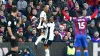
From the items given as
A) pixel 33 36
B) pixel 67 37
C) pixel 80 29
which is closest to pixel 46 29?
pixel 33 36

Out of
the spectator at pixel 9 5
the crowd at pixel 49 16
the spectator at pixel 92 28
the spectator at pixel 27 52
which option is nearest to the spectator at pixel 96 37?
the crowd at pixel 49 16

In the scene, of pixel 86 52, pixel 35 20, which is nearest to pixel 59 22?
pixel 35 20

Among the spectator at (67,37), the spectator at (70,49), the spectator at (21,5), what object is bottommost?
the spectator at (70,49)

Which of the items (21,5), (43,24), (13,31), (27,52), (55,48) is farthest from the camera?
(21,5)

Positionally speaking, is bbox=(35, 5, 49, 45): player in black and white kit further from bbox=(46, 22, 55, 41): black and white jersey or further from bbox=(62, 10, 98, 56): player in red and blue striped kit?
bbox=(62, 10, 98, 56): player in red and blue striped kit

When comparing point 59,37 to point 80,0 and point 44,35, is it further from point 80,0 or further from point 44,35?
point 80,0

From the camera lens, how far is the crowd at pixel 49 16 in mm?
Answer: 17172

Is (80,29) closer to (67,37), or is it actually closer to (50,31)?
(67,37)

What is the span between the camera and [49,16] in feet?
56.6

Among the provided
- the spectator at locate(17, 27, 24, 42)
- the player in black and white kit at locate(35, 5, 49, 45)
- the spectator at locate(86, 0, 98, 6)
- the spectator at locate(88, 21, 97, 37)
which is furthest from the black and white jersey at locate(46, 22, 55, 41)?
the spectator at locate(86, 0, 98, 6)

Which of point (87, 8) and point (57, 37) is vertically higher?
point (87, 8)

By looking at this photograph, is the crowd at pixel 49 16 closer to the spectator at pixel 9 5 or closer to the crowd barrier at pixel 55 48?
the spectator at pixel 9 5

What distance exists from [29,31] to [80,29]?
6.62ft

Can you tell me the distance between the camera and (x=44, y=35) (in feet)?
54.4
